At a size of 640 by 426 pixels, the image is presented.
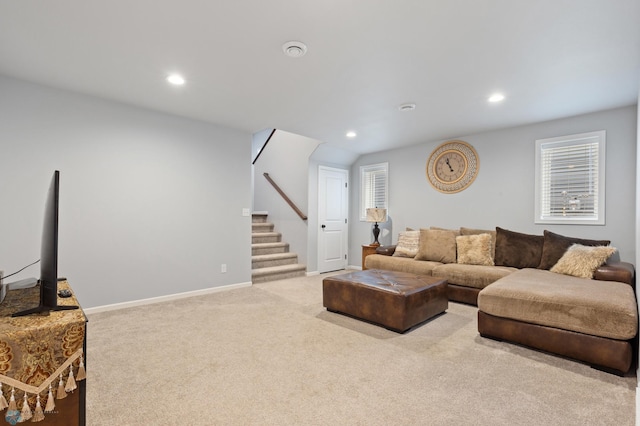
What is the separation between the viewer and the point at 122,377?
7.10 ft

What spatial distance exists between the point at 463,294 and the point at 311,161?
10.9ft

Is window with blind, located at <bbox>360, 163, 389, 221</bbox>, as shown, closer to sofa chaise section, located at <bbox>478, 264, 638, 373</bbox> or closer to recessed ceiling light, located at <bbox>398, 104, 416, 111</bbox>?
recessed ceiling light, located at <bbox>398, 104, 416, 111</bbox>

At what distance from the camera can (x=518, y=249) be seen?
4008 millimetres

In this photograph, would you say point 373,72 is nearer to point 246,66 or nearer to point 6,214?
point 246,66

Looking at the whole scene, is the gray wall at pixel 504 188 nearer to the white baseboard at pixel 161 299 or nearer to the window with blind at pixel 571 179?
the window with blind at pixel 571 179

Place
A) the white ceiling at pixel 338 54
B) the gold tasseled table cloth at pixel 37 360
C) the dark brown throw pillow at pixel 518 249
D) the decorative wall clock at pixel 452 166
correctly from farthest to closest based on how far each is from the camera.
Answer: the decorative wall clock at pixel 452 166
the dark brown throw pillow at pixel 518 249
the white ceiling at pixel 338 54
the gold tasseled table cloth at pixel 37 360

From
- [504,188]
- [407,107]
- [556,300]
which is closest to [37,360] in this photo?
[556,300]

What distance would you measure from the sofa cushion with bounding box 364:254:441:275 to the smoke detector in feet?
10.2

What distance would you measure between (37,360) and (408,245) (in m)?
4.51

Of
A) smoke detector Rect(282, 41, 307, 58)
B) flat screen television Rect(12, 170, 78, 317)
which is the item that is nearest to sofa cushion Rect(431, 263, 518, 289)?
smoke detector Rect(282, 41, 307, 58)

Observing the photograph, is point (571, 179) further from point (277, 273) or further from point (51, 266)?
point (51, 266)

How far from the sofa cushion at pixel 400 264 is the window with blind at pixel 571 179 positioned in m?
1.62

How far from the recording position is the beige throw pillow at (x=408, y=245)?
16.0 feet

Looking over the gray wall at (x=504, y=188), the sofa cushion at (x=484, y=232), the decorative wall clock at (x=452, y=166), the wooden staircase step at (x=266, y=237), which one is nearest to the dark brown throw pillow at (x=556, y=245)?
the gray wall at (x=504, y=188)
